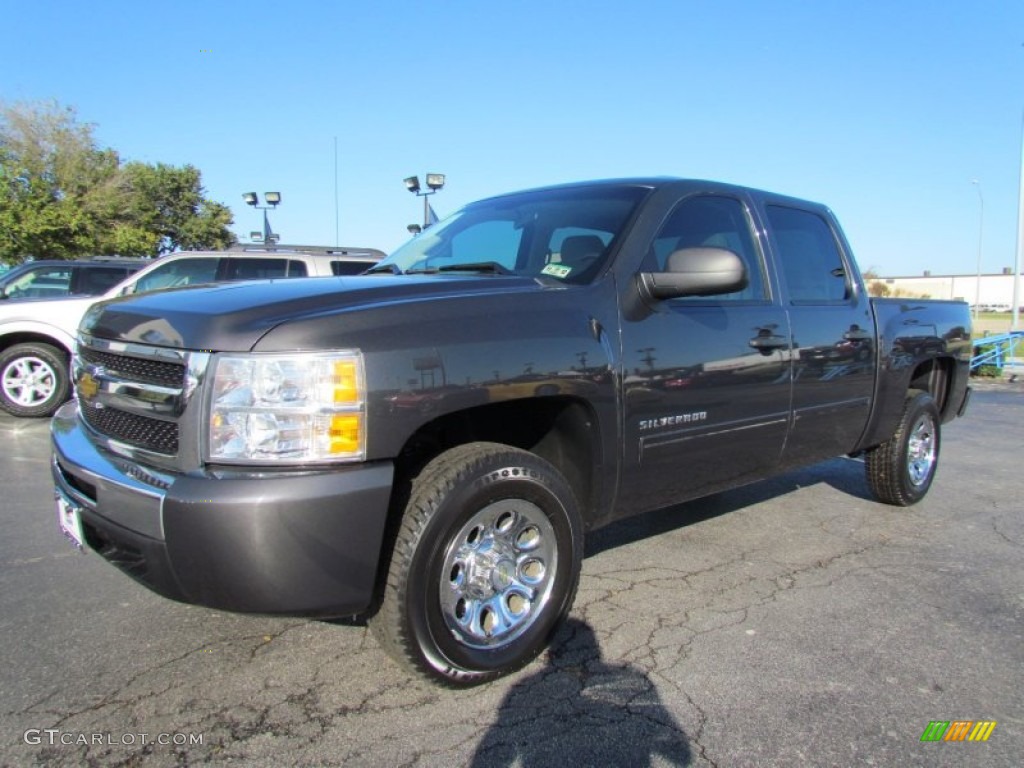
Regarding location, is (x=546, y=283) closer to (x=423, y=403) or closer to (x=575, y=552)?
(x=423, y=403)

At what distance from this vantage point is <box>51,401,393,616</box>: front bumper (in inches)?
85.5

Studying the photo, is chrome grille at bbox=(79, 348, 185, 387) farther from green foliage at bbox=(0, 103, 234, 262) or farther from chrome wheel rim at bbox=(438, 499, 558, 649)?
green foliage at bbox=(0, 103, 234, 262)

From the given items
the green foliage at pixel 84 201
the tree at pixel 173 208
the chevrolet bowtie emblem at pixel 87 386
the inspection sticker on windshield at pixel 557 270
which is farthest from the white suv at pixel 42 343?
the tree at pixel 173 208

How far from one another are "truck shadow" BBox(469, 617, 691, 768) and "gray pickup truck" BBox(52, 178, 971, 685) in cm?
16

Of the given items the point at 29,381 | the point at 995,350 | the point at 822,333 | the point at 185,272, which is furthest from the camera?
the point at 995,350

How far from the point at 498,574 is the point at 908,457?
363 cm

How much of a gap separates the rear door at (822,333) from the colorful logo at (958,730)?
1.64 metres

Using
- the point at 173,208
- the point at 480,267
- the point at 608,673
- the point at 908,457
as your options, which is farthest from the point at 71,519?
the point at 173,208

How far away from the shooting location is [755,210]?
3984 mm

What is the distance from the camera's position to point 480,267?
3.41 meters

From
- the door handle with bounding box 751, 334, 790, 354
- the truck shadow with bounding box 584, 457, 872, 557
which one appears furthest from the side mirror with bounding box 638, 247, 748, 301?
the truck shadow with bounding box 584, 457, 872, 557

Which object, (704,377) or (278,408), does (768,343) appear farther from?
(278,408)

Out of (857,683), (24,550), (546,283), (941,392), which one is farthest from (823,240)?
(24,550)

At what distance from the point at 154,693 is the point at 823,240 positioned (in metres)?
4.23
